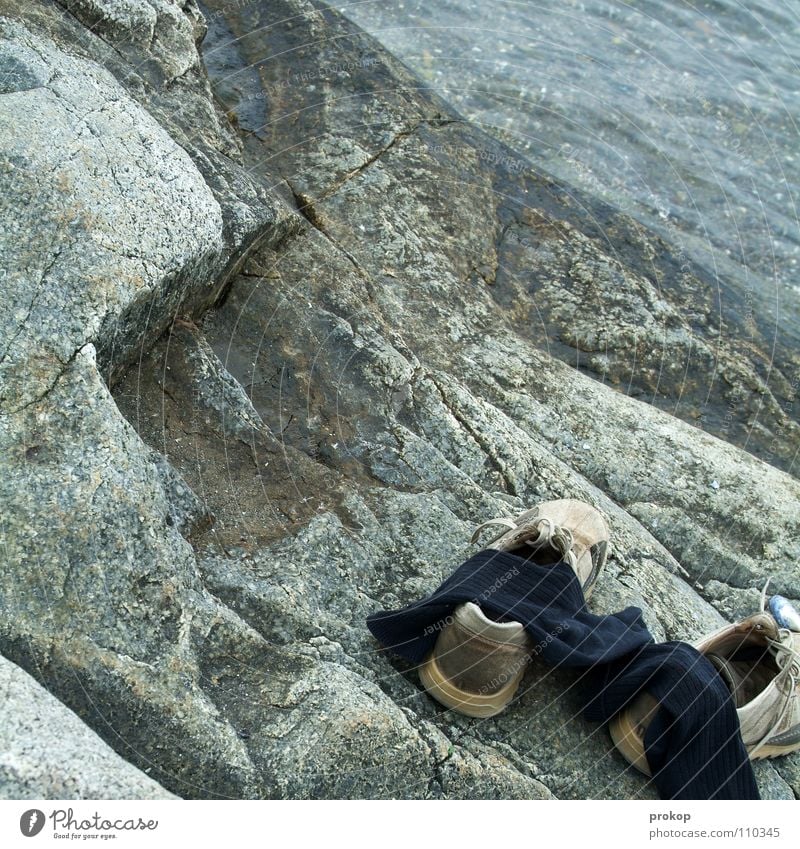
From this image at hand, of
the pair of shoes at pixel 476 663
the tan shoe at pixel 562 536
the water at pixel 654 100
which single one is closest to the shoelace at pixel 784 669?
the tan shoe at pixel 562 536

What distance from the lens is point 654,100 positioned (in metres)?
9.81

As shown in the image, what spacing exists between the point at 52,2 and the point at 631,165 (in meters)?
5.68

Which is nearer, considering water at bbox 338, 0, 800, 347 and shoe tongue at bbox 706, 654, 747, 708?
shoe tongue at bbox 706, 654, 747, 708

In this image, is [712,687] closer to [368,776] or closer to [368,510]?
[368,776]

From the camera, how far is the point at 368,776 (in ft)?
9.97

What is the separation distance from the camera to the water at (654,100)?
8531 millimetres

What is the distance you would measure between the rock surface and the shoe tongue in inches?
10.6

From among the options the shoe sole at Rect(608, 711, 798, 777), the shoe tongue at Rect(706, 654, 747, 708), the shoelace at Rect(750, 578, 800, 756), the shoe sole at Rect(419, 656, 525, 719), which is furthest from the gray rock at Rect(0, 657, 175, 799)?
the shoelace at Rect(750, 578, 800, 756)

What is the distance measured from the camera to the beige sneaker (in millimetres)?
3467

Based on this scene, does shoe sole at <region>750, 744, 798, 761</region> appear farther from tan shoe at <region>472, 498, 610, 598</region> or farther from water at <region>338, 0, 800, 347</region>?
water at <region>338, 0, 800, 347</region>

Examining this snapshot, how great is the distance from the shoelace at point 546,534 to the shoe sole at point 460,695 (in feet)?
2.08

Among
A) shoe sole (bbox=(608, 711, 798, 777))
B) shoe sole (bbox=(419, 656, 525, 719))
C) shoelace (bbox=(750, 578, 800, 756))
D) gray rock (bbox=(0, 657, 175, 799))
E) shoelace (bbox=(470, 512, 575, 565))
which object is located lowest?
shoe sole (bbox=(608, 711, 798, 777))

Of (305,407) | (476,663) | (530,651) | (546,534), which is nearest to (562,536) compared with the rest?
(546,534)

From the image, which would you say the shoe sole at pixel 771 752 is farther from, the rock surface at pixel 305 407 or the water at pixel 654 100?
the water at pixel 654 100
